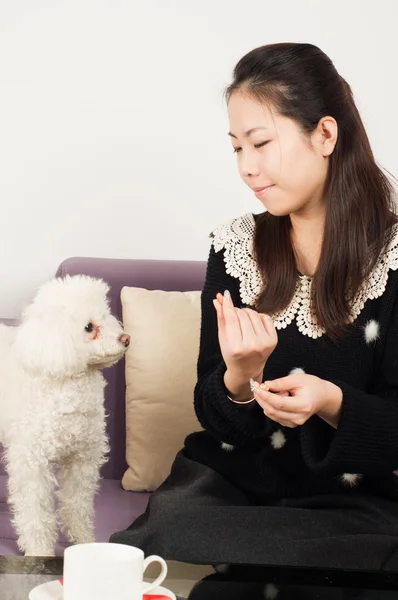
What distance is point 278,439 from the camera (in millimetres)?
1495

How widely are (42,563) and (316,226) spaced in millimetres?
773

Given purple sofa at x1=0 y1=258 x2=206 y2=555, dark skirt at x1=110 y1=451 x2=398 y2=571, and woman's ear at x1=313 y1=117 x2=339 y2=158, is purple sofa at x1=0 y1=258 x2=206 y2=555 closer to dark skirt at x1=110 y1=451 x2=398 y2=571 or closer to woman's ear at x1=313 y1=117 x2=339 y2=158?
dark skirt at x1=110 y1=451 x2=398 y2=571

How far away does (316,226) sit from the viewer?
158cm

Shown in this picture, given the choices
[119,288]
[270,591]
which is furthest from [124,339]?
[270,591]

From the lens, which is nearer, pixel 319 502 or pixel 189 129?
Result: pixel 319 502

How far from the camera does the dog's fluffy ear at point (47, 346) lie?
1584 millimetres

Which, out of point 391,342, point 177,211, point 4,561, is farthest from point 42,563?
point 177,211

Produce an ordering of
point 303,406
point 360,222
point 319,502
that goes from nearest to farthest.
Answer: point 303,406 → point 319,502 → point 360,222

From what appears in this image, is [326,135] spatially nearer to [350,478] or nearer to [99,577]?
[350,478]

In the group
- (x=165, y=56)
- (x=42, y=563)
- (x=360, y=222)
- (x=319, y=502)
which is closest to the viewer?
(x=42, y=563)

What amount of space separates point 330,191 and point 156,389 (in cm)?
66

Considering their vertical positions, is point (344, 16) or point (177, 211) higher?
point (344, 16)

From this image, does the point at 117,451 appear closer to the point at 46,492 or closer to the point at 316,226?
the point at 46,492

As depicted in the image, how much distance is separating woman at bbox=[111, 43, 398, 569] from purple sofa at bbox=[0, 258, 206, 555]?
1.27 ft
